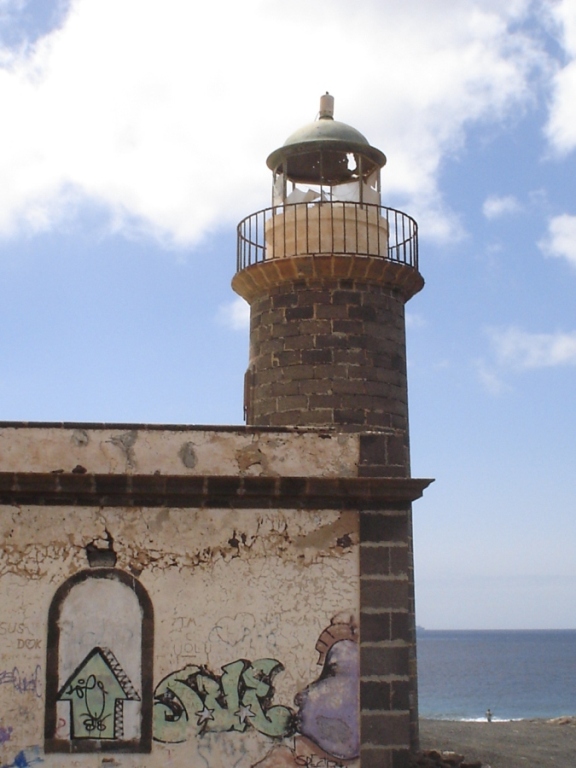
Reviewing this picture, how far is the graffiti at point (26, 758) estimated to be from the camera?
9.73 m

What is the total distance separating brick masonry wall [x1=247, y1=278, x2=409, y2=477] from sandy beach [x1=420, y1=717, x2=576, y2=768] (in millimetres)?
6145

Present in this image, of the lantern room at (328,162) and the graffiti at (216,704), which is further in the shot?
the lantern room at (328,162)

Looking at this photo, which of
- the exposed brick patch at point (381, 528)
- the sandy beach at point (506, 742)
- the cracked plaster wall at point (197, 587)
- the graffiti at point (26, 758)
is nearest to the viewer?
the graffiti at point (26, 758)

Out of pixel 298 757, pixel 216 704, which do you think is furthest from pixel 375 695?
pixel 216 704

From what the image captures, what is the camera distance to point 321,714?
9984mm

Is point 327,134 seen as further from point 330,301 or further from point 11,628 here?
point 11,628

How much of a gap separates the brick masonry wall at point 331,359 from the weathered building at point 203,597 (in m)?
3.89

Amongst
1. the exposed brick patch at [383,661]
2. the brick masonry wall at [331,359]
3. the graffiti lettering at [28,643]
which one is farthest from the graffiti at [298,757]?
the brick masonry wall at [331,359]

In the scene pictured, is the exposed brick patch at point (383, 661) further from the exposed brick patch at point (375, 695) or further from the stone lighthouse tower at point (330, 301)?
the stone lighthouse tower at point (330, 301)

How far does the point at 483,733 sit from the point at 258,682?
507 inches

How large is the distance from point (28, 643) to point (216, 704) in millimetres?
1876

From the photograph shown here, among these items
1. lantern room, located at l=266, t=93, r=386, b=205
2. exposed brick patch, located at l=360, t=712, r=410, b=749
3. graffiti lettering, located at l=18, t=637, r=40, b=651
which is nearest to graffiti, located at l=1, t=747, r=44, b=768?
graffiti lettering, located at l=18, t=637, r=40, b=651

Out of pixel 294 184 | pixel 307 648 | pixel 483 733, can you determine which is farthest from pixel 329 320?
pixel 483 733

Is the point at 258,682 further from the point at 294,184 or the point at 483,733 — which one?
the point at 483,733
